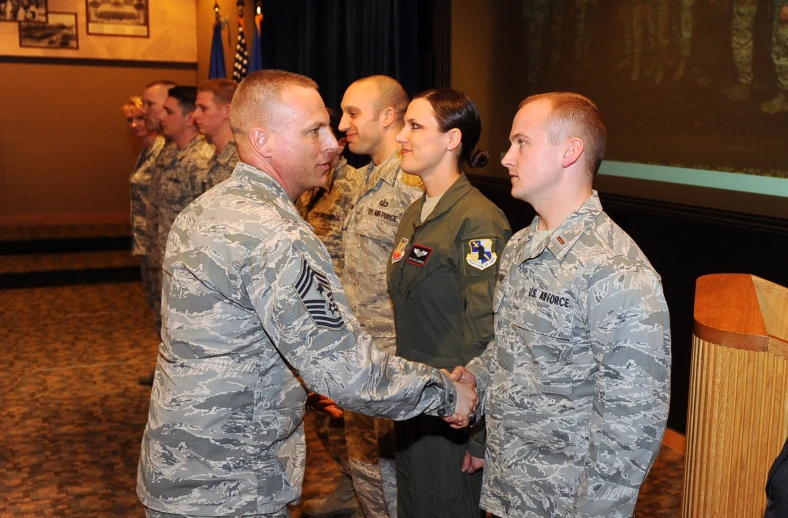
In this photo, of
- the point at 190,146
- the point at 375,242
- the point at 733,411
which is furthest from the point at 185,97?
the point at 733,411

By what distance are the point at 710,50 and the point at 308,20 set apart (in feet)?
14.7

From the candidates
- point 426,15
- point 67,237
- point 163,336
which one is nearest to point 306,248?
point 163,336

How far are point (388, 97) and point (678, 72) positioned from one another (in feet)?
5.21

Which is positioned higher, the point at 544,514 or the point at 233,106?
the point at 233,106

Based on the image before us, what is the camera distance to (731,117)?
3.63 m

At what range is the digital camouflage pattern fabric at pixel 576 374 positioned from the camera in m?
1.61

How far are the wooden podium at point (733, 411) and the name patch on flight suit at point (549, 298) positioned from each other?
0.86ft

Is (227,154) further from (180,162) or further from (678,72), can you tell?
(678,72)

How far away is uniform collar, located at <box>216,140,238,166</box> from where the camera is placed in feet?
15.0

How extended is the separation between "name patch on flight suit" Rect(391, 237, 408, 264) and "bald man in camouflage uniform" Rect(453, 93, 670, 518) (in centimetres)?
57

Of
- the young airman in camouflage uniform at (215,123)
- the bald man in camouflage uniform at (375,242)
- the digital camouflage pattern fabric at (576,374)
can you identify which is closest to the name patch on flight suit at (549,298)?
the digital camouflage pattern fabric at (576,374)

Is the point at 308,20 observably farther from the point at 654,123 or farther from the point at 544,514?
the point at 544,514

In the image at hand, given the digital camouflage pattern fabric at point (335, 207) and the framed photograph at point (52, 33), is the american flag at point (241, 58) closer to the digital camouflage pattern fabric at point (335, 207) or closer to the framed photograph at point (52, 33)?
the framed photograph at point (52, 33)

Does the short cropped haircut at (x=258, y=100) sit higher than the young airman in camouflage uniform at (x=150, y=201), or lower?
higher
